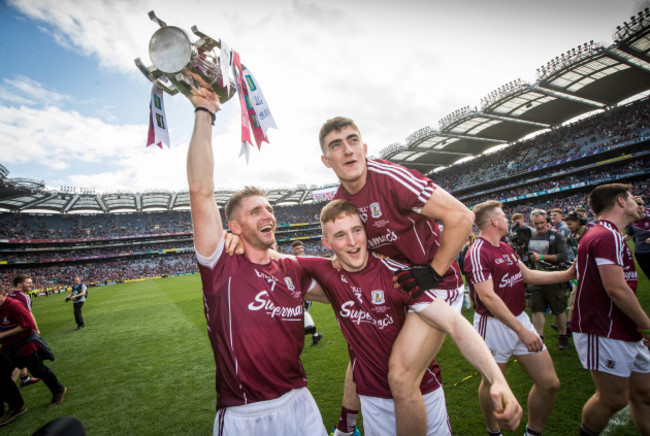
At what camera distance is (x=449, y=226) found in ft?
7.85

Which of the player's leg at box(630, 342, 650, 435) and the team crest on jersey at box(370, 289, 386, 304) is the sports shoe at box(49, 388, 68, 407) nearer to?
the team crest on jersey at box(370, 289, 386, 304)

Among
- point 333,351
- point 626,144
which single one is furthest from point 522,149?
point 333,351

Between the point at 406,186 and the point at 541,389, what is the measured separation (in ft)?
8.83

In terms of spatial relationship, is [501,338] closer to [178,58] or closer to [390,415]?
[390,415]

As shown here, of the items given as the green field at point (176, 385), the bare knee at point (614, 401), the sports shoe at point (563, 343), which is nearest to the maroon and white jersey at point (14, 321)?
the green field at point (176, 385)

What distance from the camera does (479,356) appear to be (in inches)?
74.3

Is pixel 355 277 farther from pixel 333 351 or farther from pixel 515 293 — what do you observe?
pixel 333 351

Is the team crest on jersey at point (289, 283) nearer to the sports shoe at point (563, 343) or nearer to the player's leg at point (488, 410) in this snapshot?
the player's leg at point (488, 410)

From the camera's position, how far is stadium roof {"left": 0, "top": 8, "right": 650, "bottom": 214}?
78.7ft

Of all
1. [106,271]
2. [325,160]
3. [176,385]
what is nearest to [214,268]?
[325,160]

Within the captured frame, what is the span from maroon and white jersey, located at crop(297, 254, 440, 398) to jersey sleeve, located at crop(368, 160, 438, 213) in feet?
1.91

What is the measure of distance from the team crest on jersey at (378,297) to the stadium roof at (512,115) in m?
31.2

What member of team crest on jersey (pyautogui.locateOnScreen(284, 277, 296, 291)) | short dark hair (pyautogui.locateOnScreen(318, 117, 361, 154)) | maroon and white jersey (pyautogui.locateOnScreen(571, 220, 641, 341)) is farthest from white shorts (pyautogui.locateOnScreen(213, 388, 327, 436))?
maroon and white jersey (pyautogui.locateOnScreen(571, 220, 641, 341))

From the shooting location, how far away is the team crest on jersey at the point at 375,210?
2.81 m
